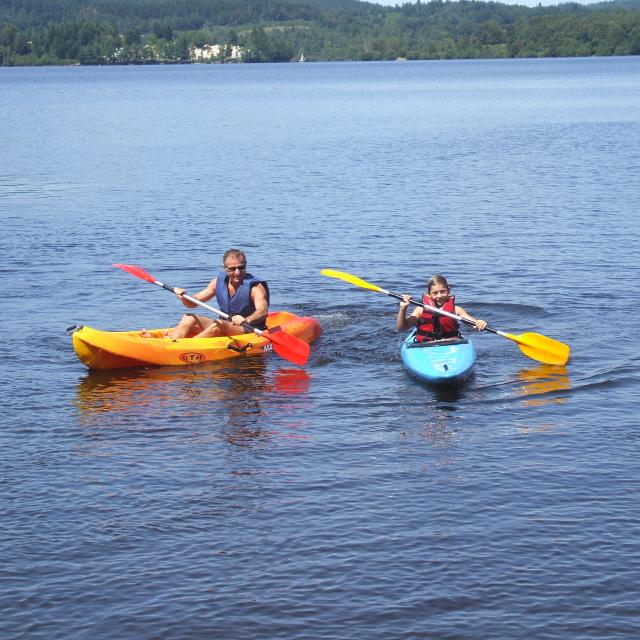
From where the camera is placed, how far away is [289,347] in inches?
559

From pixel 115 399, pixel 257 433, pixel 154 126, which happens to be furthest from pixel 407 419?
pixel 154 126

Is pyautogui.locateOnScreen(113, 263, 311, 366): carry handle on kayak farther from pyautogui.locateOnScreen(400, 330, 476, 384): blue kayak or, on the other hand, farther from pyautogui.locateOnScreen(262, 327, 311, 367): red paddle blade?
pyautogui.locateOnScreen(400, 330, 476, 384): blue kayak

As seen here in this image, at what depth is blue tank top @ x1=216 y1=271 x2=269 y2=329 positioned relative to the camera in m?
14.5

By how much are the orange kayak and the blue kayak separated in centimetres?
188

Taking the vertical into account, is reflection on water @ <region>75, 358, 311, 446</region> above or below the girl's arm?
below

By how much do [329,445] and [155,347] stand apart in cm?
335

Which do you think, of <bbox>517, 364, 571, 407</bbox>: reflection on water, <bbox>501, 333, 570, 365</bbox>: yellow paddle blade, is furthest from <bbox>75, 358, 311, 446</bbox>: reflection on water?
<bbox>501, 333, 570, 365</bbox>: yellow paddle blade

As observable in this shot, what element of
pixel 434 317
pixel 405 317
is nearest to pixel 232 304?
pixel 405 317

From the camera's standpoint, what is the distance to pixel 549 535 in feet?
30.9

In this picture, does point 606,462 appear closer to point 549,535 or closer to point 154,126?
point 549,535

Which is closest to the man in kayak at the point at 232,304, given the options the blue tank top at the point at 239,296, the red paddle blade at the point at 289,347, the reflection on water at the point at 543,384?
the blue tank top at the point at 239,296

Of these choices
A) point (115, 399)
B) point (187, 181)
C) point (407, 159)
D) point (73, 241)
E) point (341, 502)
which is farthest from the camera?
point (407, 159)

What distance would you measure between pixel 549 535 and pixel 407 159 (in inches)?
1264

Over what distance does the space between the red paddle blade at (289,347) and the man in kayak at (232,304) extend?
396 mm
